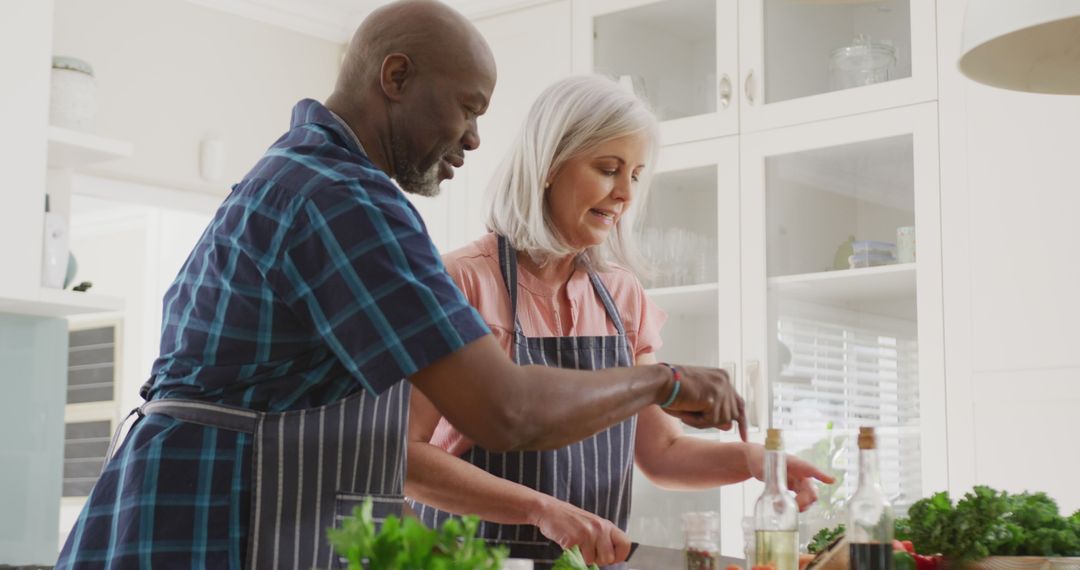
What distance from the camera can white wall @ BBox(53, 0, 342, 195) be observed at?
3916mm

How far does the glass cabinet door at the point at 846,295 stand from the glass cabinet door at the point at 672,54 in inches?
7.1

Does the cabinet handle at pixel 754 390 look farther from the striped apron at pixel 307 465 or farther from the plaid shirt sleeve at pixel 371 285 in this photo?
the plaid shirt sleeve at pixel 371 285

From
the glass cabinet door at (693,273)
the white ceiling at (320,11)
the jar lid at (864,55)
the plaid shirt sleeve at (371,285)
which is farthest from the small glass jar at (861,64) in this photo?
the plaid shirt sleeve at (371,285)

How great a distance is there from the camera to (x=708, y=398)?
1.31m

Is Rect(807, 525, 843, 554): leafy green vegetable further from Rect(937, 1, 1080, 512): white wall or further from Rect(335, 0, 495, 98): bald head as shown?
Rect(937, 1, 1080, 512): white wall

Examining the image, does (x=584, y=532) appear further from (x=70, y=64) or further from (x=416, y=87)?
(x=70, y=64)

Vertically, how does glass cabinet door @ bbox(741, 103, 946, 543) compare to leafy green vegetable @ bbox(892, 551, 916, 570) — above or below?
above

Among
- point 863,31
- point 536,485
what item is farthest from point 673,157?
point 536,485

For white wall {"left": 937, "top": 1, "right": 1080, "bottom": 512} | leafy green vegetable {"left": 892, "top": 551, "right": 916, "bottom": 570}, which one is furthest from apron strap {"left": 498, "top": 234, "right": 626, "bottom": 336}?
white wall {"left": 937, "top": 1, "right": 1080, "bottom": 512}

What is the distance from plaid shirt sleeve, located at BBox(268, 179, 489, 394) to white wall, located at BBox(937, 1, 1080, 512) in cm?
208

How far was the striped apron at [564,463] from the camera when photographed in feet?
5.99

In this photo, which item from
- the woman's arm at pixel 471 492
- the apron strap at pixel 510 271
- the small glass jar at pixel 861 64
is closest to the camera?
the woman's arm at pixel 471 492

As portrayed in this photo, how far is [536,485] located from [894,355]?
5.26 feet

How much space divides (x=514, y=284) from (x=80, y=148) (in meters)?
2.01
